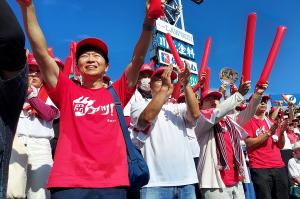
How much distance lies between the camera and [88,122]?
240 cm

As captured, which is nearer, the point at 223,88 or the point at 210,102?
the point at 210,102

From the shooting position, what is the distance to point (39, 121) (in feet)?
10.4

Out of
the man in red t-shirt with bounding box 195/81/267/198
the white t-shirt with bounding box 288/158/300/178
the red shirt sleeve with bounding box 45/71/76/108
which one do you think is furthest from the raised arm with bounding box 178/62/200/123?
the white t-shirt with bounding box 288/158/300/178

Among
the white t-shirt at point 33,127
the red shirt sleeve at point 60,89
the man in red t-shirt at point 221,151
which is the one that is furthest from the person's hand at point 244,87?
the white t-shirt at point 33,127

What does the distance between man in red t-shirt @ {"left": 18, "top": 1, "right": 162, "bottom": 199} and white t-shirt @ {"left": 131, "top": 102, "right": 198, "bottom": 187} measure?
631 millimetres

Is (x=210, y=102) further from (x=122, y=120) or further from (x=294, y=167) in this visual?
(x=294, y=167)

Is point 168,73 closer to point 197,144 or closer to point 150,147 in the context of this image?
point 150,147

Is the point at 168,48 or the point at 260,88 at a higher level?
the point at 168,48

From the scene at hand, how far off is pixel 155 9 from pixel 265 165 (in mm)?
3422

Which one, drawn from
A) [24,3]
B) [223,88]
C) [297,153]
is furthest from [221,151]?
[297,153]

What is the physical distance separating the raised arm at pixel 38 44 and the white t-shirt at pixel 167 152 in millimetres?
950

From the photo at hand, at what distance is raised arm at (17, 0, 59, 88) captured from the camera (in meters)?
2.27

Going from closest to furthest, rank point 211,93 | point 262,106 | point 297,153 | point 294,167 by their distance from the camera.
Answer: point 211,93 → point 262,106 → point 294,167 → point 297,153

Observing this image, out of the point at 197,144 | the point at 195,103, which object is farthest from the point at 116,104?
the point at 197,144
